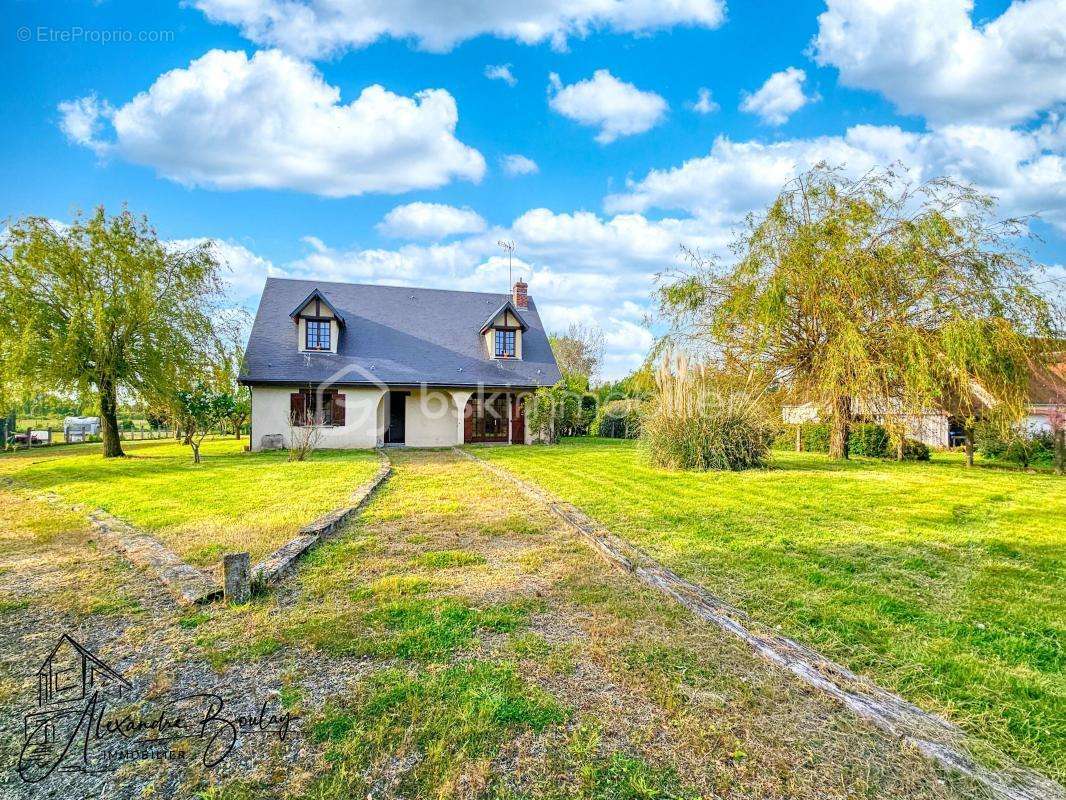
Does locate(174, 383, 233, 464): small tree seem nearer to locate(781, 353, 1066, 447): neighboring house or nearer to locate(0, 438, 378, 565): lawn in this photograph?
locate(0, 438, 378, 565): lawn

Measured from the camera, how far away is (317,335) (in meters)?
17.1

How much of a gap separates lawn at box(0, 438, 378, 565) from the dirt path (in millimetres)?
956

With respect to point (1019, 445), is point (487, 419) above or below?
above

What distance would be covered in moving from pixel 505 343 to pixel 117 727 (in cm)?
1705

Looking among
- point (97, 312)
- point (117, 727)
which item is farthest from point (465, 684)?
point (97, 312)

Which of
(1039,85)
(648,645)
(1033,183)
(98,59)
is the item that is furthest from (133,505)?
(1033,183)

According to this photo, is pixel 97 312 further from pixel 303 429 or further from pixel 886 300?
pixel 886 300

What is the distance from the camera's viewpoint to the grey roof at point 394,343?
16516 millimetres

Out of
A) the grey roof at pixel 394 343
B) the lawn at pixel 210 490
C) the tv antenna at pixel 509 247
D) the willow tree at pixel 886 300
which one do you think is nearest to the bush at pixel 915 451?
the willow tree at pixel 886 300

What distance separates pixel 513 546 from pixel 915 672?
3290 millimetres

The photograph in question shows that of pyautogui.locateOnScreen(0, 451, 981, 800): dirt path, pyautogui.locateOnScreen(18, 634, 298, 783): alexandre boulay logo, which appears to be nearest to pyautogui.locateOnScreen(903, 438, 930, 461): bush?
pyautogui.locateOnScreen(0, 451, 981, 800): dirt path

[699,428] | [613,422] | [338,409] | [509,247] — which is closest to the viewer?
[699,428]

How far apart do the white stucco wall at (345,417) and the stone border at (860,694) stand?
45.7 ft

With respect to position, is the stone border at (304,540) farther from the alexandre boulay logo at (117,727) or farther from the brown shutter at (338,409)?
the brown shutter at (338,409)
